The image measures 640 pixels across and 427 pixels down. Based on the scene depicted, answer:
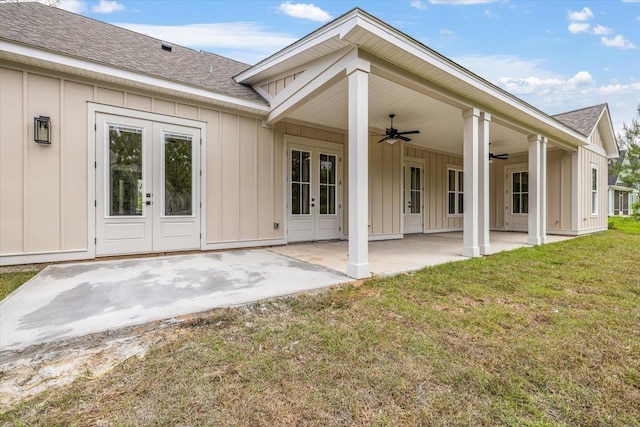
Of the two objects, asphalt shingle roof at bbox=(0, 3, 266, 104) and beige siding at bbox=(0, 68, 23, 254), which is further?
asphalt shingle roof at bbox=(0, 3, 266, 104)

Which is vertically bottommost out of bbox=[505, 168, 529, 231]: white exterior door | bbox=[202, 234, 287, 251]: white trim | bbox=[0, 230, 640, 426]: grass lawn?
bbox=[0, 230, 640, 426]: grass lawn

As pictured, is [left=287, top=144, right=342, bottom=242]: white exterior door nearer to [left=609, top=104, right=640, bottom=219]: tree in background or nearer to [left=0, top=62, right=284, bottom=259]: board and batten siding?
[left=0, top=62, right=284, bottom=259]: board and batten siding

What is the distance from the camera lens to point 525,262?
179 inches

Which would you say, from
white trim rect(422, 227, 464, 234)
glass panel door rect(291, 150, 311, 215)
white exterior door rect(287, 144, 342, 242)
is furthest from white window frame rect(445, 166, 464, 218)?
glass panel door rect(291, 150, 311, 215)

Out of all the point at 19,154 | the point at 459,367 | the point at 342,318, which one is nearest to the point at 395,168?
the point at 342,318

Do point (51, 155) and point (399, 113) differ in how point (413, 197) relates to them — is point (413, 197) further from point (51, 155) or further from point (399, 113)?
point (51, 155)

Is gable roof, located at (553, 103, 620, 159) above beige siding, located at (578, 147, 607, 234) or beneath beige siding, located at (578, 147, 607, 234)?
above

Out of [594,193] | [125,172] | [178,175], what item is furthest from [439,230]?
[125,172]

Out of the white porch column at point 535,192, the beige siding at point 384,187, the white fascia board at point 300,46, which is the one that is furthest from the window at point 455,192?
the white fascia board at point 300,46

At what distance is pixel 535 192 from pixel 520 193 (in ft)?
11.5

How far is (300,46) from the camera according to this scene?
4.09m

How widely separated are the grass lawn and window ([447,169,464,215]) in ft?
23.9

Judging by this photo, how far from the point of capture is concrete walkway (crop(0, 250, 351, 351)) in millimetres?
2074

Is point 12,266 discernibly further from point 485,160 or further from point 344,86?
point 485,160
